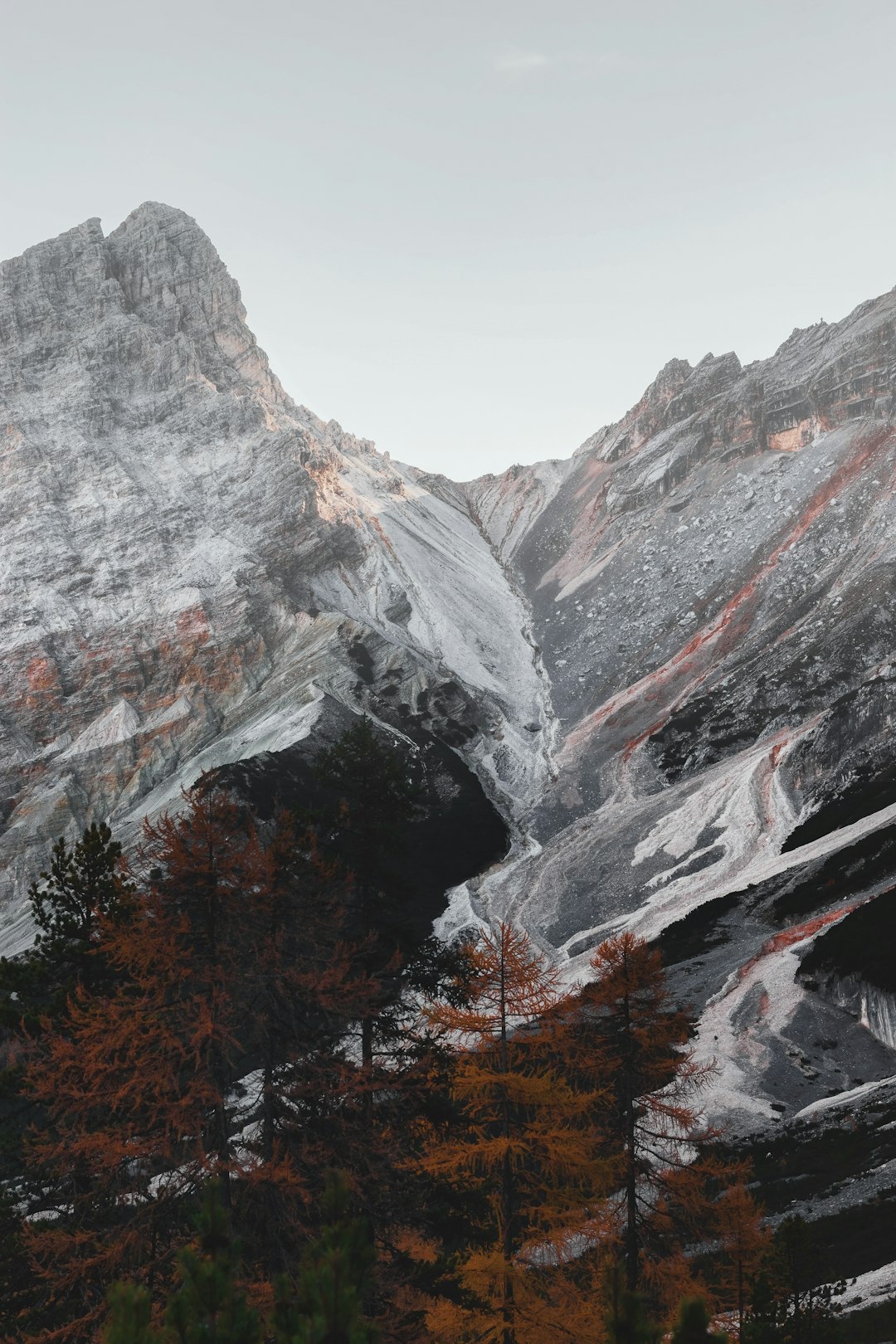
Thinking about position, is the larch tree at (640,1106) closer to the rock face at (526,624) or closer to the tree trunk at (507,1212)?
the tree trunk at (507,1212)

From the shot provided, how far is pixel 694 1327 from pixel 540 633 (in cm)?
12805

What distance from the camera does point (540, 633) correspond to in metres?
134

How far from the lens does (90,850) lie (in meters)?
23.7

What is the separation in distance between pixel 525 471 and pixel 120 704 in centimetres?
10466

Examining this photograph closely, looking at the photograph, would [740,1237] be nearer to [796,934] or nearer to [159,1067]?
[159,1067]

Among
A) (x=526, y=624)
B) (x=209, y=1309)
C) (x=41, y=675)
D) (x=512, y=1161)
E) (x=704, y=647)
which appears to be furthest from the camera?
(x=526, y=624)

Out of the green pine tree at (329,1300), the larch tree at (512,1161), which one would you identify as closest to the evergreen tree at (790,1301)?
the larch tree at (512,1161)

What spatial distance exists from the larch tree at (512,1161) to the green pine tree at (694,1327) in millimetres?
10872

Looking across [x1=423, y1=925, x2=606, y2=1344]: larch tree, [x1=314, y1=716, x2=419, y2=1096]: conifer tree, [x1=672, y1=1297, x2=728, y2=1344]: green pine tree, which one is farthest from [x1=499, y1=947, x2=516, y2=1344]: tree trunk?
[x1=672, y1=1297, x2=728, y2=1344]: green pine tree

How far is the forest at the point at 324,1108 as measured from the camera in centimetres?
1474

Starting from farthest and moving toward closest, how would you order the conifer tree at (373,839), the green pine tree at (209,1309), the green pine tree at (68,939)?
the green pine tree at (68,939)
the conifer tree at (373,839)
the green pine tree at (209,1309)

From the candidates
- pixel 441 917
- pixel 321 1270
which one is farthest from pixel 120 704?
pixel 321 1270

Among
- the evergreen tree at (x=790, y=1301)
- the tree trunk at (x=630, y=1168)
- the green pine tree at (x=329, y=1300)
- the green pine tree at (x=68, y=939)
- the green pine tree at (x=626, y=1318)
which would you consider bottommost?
the evergreen tree at (x=790, y=1301)

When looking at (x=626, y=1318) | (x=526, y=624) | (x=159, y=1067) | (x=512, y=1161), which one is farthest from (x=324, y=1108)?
(x=526, y=624)
